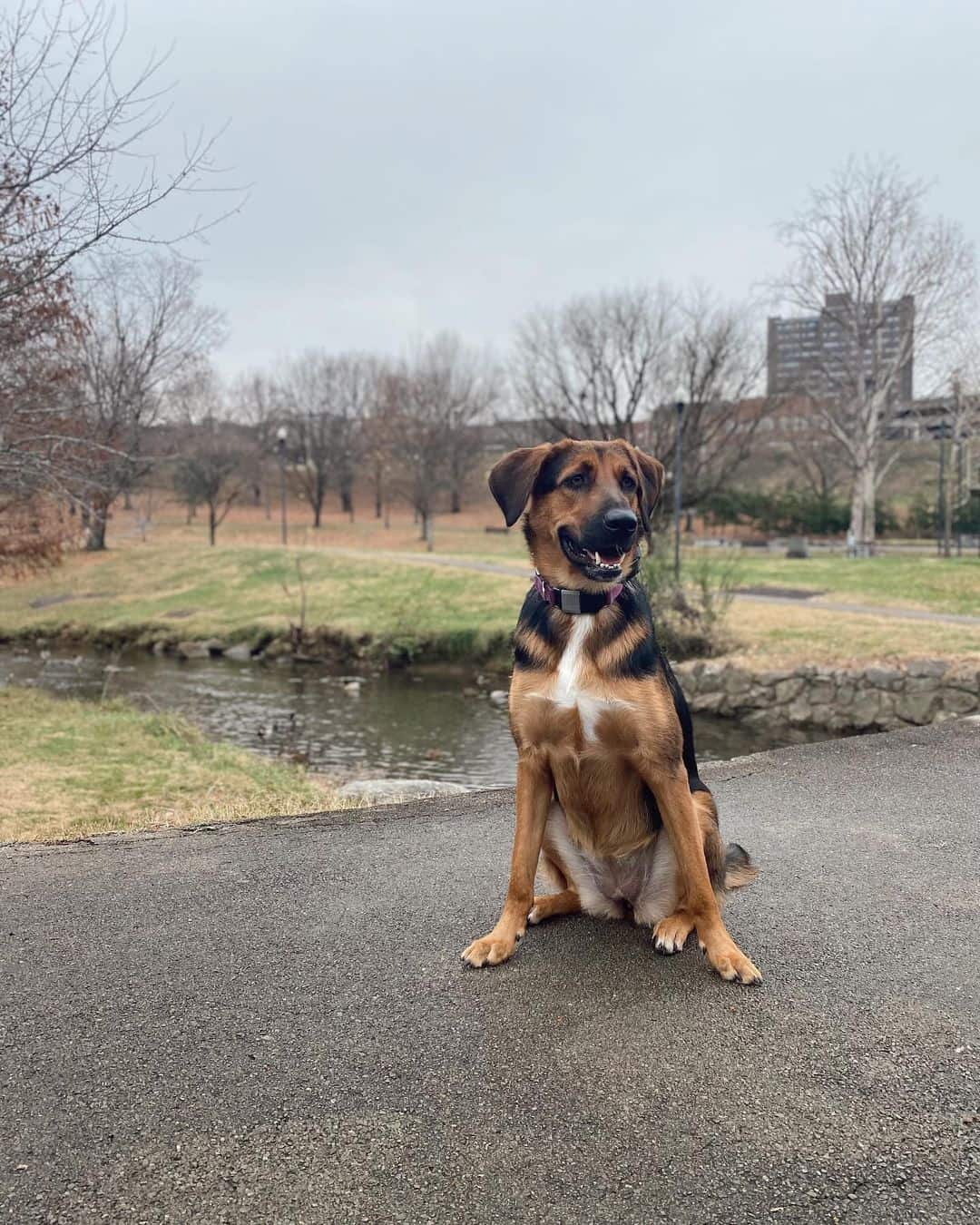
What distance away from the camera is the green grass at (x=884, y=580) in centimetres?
1764

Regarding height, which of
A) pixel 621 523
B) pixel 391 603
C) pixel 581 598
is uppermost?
pixel 621 523

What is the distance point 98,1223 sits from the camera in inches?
76.1

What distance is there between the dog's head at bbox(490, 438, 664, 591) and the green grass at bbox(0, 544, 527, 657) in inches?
549

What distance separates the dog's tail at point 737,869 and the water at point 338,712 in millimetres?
4820

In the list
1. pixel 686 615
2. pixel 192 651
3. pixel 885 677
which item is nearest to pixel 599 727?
pixel 885 677

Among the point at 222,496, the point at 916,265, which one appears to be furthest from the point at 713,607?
the point at 222,496

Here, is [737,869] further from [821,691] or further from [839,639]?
[839,639]

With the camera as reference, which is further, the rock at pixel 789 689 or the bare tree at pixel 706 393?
the bare tree at pixel 706 393

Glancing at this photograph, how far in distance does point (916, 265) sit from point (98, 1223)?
3757 centimetres

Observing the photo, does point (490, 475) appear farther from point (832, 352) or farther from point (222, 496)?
point (222, 496)

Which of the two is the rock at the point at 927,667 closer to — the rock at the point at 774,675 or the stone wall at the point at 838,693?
the stone wall at the point at 838,693

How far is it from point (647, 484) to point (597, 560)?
553 millimetres

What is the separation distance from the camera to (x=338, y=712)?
13336mm

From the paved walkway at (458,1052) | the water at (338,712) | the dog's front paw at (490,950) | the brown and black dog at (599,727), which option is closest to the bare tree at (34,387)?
the water at (338,712)
